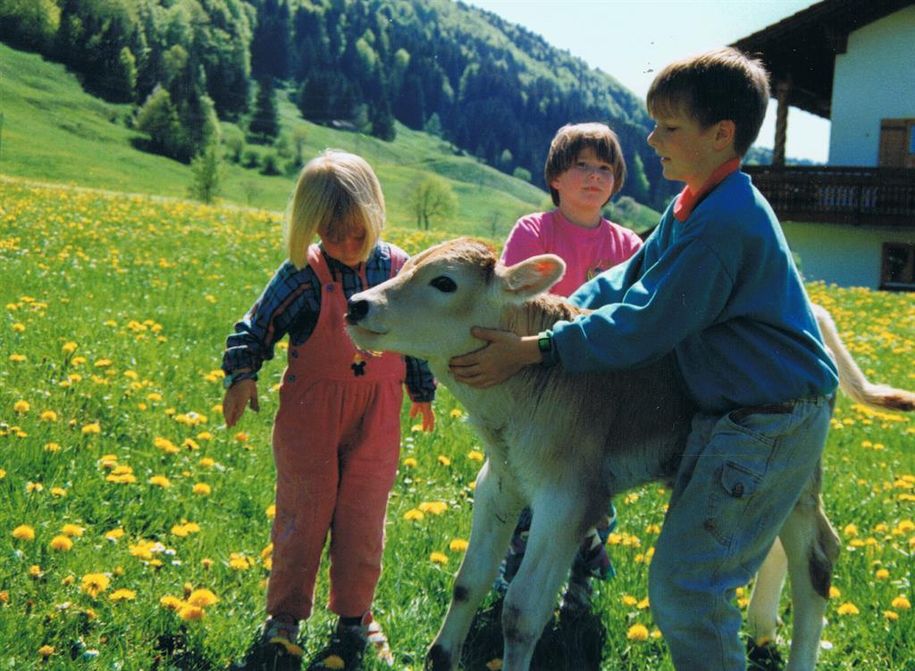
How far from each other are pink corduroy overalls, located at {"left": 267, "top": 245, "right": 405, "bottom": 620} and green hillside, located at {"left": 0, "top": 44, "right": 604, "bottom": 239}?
4056cm

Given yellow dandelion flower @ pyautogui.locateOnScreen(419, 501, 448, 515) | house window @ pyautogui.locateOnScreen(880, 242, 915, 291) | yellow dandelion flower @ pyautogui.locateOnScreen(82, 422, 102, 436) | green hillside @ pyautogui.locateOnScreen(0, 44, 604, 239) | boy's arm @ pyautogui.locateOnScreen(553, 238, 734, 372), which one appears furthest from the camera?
green hillside @ pyautogui.locateOnScreen(0, 44, 604, 239)

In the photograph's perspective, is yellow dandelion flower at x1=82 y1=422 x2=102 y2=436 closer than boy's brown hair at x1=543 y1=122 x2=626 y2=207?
No

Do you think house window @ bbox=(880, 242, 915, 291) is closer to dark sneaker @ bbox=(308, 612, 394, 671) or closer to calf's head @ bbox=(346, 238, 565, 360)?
dark sneaker @ bbox=(308, 612, 394, 671)

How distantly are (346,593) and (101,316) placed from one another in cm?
480

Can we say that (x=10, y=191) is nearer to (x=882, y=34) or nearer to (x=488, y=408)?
(x=488, y=408)

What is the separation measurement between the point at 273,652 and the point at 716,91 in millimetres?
2534

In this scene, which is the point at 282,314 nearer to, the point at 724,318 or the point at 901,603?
the point at 724,318

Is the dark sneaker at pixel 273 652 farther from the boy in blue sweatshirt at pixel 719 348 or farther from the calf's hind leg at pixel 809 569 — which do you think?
the calf's hind leg at pixel 809 569

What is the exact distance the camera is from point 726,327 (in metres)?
3.11

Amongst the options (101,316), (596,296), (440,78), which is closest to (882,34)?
(101,316)

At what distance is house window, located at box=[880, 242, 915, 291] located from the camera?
83.3 feet

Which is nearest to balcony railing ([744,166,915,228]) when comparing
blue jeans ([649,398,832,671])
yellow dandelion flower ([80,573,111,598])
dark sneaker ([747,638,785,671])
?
dark sneaker ([747,638,785,671])

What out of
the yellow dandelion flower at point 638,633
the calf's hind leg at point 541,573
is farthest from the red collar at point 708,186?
the yellow dandelion flower at point 638,633

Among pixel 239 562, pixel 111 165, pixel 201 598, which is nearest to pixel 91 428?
pixel 239 562
